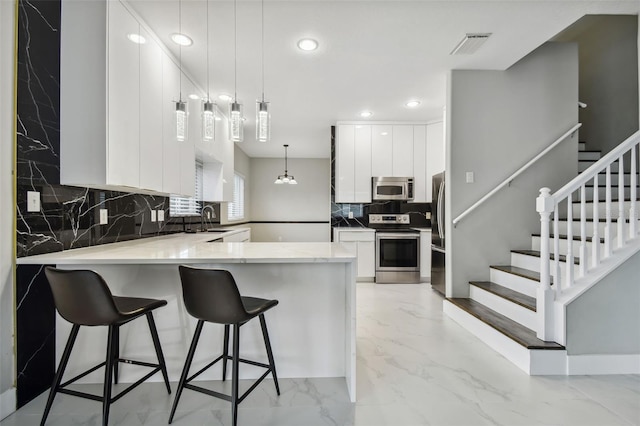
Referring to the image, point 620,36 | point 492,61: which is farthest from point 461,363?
point 620,36

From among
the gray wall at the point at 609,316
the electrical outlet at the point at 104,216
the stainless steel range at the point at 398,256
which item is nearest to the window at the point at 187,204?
the electrical outlet at the point at 104,216

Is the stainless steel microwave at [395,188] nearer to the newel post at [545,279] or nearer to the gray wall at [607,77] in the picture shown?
the gray wall at [607,77]

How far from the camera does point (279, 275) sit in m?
2.06

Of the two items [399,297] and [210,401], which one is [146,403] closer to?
[210,401]

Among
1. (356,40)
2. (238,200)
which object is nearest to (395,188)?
(356,40)

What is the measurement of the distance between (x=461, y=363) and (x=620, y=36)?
4.31 m

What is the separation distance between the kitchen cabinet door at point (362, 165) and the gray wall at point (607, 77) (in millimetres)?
2685

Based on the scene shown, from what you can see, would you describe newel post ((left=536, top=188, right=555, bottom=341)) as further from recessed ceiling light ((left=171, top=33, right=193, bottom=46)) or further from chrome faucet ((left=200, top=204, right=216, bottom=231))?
chrome faucet ((left=200, top=204, right=216, bottom=231))

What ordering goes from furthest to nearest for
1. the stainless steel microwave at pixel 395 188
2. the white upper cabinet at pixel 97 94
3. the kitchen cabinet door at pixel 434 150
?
the stainless steel microwave at pixel 395 188, the kitchen cabinet door at pixel 434 150, the white upper cabinet at pixel 97 94

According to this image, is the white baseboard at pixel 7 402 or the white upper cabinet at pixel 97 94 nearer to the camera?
the white baseboard at pixel 7 402

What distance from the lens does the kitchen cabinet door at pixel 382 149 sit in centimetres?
516

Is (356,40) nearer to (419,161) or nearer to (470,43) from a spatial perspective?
(470,43)

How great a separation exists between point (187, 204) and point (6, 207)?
2420 mm

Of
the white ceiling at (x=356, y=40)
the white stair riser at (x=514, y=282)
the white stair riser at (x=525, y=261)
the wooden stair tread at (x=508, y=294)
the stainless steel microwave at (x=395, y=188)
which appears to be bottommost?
the wooden stair tread at (x=508, y=294)
